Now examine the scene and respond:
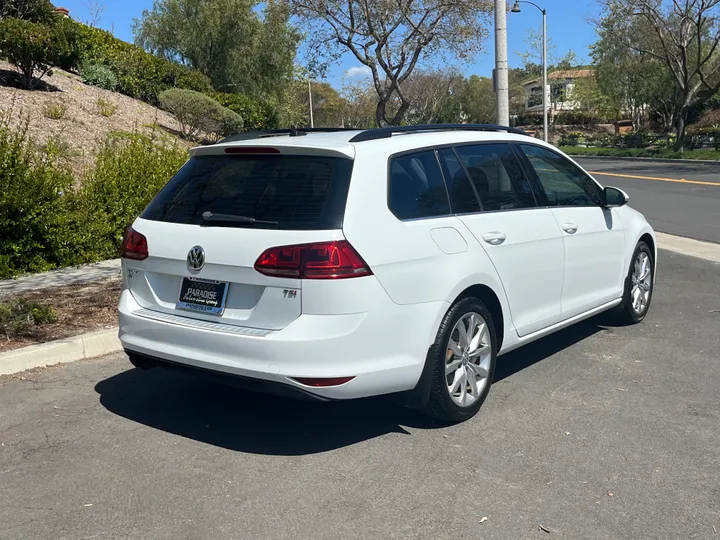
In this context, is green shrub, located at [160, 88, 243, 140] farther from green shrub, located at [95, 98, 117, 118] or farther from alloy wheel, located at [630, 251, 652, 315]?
alloy wheel, located at [630, 251, 652, 315]

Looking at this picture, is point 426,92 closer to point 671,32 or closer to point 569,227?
point 671,32

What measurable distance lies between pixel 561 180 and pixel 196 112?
52.1ft

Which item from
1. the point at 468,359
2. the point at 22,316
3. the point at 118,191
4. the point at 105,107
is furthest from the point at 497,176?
the point at 105,107

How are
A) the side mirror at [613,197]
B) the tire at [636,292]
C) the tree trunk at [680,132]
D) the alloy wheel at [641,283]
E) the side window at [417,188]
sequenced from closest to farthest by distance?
1. the side window at [417,188]
2. the side mirror at [613,197]
3. the tire at [636,292]
4. the alloy wheel at [641,283]
5. the tree trunk at [680,132]

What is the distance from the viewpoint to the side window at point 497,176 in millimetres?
5312

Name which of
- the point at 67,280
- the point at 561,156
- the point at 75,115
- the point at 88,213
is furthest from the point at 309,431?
the point at 75,115

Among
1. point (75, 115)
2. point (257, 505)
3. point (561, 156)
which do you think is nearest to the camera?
point (257, 505)

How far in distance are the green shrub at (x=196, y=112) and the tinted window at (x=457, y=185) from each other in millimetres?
16471

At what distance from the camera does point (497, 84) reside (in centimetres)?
1254

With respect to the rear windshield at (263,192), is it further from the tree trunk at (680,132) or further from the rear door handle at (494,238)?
the tree trunk at (680,132)

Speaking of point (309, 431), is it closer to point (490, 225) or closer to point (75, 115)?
point (490, 225)

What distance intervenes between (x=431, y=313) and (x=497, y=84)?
877 cm

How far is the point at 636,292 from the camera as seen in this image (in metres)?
7.25

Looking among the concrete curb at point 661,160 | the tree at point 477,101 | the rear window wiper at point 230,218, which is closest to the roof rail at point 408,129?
the rear window wiper at point 230,218
